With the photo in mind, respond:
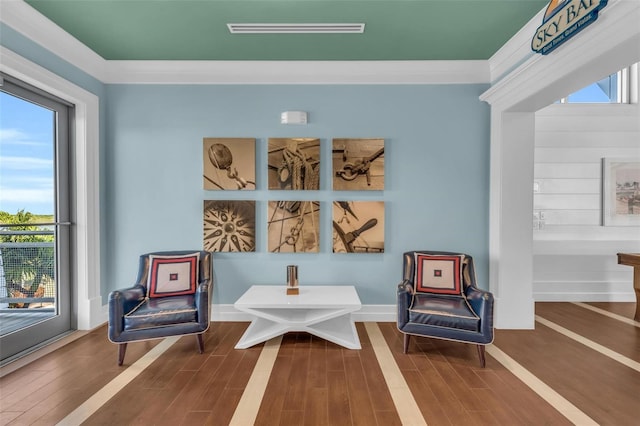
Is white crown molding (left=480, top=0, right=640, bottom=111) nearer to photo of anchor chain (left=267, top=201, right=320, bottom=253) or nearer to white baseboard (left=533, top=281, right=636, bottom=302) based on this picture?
photo of anchor chain (left=267, top=201, right=320, bottom=253)

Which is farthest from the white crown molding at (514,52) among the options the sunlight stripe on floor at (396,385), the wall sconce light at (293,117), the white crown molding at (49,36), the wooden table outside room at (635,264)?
the white crown molding at (49,36)

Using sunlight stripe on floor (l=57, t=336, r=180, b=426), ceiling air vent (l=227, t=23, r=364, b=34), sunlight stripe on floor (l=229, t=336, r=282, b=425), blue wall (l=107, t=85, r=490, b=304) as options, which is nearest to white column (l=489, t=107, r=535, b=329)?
blue wall (l=107, t=85, r=490, b=304)

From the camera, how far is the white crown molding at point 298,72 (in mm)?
3516

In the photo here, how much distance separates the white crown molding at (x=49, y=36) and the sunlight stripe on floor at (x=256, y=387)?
3436 mm

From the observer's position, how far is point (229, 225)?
3.61m

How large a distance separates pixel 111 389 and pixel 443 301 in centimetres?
280

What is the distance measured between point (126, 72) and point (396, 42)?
119 inches

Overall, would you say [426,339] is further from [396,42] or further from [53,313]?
[53,313]

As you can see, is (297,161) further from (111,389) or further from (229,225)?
(111,389)

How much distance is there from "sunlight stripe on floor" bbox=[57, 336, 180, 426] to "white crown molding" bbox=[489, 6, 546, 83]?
4375 mm

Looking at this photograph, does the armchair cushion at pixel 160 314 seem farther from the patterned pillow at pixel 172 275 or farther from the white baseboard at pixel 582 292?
the white baseboard at pixel 582 292

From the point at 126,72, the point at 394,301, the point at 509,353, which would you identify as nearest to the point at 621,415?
the point at 509,353

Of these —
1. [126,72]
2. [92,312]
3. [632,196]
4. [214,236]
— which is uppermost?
A: [126,72]

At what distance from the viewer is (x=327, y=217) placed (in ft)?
11.9
